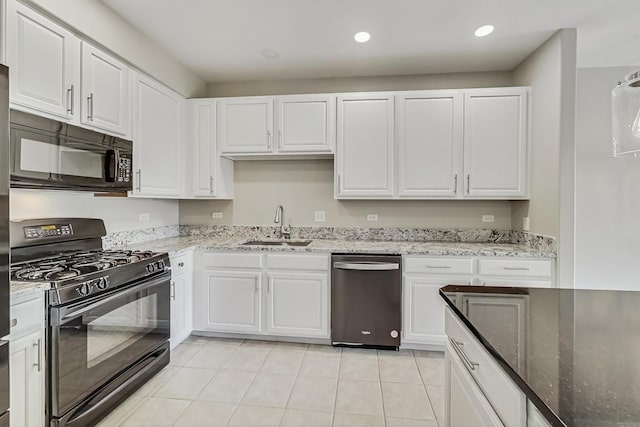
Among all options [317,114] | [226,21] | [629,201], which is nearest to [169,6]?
[226,21]

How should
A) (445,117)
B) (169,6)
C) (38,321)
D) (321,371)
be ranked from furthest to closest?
1. (445,117)
2. (321,371)
3. (169,6)
4. (38,321)

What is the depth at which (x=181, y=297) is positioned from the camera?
9.53ft

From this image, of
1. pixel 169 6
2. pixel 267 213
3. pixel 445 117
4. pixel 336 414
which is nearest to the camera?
pixel 336 414

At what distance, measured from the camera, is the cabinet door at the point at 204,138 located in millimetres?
3408

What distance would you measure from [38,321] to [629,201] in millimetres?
4600

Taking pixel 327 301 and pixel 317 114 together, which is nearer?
pixel 327 301

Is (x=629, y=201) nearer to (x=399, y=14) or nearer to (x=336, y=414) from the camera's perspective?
(x=399, y=14)

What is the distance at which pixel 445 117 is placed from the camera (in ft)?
10.3

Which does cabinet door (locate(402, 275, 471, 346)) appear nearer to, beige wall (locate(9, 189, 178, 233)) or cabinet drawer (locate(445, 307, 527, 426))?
cabinet drawer (locate(445, 307, 527, 426))

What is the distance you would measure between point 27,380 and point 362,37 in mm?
3038

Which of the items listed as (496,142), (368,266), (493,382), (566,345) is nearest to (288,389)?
(368,266)

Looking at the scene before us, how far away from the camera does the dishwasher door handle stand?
284cm

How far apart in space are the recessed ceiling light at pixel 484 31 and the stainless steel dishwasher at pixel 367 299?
6.29 feet

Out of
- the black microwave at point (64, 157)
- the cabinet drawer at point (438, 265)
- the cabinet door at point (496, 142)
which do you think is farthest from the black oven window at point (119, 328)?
the cabinet door at point (496, 142)
